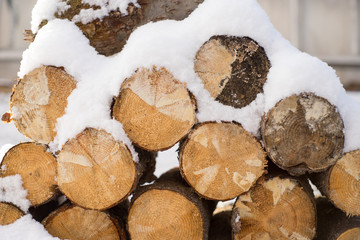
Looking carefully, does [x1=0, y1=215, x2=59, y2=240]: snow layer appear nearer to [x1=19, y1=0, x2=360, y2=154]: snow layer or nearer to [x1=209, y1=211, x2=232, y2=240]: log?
[x1=19, y1=0, x2=360, y2=154]: snow layer

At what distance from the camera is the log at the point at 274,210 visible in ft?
6.15

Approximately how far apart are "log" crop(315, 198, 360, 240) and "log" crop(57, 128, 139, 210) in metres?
0.94

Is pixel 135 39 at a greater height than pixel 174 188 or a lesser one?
greater

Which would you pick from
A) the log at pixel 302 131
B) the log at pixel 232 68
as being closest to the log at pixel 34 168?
the log at pixel 232 68

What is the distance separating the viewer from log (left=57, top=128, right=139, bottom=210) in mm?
1811

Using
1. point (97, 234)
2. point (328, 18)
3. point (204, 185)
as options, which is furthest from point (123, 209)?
point (328, 18)

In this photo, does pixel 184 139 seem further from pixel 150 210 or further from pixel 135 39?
pixel 135 39

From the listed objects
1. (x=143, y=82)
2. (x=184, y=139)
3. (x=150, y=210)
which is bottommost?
(x=150, y=210)

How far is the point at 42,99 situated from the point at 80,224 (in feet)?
1.93

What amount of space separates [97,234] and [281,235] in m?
0.82

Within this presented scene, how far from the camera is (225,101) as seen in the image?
1841 millimetres

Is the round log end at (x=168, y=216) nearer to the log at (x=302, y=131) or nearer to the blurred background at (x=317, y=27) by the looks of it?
the log at (x=302, y=131)

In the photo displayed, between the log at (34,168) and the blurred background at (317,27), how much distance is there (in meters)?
5.26

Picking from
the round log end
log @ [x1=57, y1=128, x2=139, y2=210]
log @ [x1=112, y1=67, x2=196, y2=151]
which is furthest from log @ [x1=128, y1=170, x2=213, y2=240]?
log @ [x1=112, y1=67, x2=196, y2=151]
